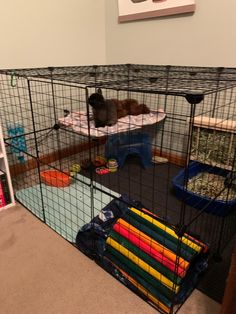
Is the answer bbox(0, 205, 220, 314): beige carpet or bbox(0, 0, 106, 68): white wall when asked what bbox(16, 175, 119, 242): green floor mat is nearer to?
bbox(0, 205, 220, 314): beige carpet

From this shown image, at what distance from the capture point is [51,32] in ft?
8.09

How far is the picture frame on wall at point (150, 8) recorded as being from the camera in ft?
7.37

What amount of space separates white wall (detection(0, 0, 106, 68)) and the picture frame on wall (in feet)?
1.10

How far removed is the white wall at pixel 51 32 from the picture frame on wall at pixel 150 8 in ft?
1.10

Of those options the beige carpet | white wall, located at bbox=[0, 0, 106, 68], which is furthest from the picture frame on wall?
the beige carpet

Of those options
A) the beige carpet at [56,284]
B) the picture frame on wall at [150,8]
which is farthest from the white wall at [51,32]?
the beige carpet at [56,284]

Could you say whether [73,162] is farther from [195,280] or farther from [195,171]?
[195,280]

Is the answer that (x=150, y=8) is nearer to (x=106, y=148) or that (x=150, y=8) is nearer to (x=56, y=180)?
(x=106, y=148)

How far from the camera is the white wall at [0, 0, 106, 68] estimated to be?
221cm

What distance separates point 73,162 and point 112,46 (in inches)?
55.5

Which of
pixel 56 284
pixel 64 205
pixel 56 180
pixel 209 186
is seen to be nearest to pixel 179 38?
pixel 209 186

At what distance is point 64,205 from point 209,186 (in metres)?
1.12

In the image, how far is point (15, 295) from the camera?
1.29 m

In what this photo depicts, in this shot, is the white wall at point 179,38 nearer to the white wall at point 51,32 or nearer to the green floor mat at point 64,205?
the white wall at point 51,32
